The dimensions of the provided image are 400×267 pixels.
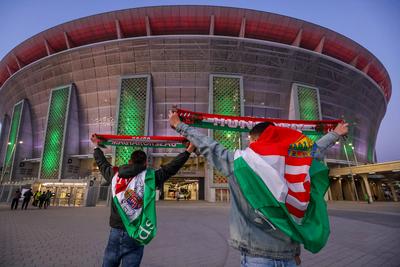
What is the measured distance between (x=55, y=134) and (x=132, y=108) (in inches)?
523

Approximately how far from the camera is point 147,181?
2.36m

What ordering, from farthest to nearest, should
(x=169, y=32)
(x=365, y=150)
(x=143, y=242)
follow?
(x=365, y=150)
(x=169, y=32)
(x=143, y=242)

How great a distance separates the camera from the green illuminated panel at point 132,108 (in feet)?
93.9

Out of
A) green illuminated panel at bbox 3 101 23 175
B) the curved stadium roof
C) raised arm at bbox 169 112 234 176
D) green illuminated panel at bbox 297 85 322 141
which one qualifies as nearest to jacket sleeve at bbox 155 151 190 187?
raised arm at bbox 169 112 234 176

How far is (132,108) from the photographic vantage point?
29.8m

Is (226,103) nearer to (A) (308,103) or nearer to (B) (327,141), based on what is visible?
(A) (308,103)

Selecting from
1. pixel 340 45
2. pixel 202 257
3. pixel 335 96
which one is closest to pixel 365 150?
pixel 335 96

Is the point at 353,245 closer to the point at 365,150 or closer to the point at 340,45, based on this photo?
the point at 340,45

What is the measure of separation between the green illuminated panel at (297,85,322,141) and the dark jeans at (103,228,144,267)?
103ft

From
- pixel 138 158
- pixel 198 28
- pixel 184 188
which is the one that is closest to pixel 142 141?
pixel 138 158

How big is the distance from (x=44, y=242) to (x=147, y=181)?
5740 mm

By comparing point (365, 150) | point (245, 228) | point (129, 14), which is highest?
point (129, 14)

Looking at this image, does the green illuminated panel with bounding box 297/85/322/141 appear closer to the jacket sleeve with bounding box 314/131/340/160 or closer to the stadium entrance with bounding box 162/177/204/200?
the stadium entrance with bounding box 162/177/204/200

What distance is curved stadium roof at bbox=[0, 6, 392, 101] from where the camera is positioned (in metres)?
28.6
